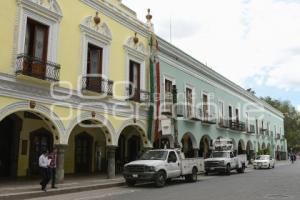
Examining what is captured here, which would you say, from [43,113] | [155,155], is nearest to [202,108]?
[155,155]

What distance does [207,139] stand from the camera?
3300cm

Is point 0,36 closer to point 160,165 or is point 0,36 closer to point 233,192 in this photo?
point 160,165

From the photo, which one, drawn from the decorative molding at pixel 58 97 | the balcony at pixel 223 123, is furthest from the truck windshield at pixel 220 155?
the decorative molding at pixel 58 97

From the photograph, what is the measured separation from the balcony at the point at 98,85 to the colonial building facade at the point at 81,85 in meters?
0.05

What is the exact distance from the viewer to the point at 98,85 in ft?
62.3

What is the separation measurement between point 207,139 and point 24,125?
1798 cm

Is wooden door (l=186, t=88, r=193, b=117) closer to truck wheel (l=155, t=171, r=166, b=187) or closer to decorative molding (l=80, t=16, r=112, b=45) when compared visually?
decorative molding (l=80, t=16, r=112, b=45)

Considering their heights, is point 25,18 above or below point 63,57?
above

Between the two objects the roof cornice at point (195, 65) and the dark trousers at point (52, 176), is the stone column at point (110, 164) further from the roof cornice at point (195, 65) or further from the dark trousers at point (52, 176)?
the roof cornice at point (195, 65)

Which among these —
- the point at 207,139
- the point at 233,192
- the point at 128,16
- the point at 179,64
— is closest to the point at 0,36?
the point at 128,16

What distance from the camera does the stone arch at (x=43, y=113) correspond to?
14.5m

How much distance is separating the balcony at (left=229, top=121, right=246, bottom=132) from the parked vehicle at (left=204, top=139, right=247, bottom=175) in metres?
6.64

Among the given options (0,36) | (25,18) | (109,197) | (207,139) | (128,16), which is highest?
(128,16)

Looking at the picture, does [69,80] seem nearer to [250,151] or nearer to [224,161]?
[224,161]
